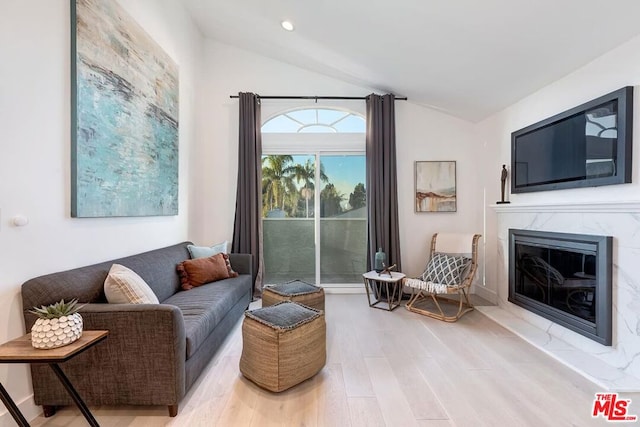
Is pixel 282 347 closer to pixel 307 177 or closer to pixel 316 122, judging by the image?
pixel 307 177

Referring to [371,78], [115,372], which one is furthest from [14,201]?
[371,78]

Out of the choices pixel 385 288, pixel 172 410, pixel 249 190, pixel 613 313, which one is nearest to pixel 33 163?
pixel 172 410

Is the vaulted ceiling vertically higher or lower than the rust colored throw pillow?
Result: higher

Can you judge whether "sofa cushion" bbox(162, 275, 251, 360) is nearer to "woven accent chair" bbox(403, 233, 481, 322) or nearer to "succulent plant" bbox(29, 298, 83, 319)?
"succulent plant" bbox(29, 298, 83, 319)

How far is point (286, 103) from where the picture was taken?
4.33 metres

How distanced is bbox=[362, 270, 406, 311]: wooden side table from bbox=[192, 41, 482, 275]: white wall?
493 millimetres

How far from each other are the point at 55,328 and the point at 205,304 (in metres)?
1.11

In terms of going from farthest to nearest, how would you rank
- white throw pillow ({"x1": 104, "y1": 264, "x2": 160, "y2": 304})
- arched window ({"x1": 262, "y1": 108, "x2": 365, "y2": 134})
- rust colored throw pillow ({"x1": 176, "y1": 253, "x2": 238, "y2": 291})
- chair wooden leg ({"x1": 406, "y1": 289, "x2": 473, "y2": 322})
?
1. arched window ({"x1": 262, "y1": 108, "x2": 365, "y2": 134})
2. chair wooden leg ({"x1": 406, "y1": 289, "x2": 473, "y2": 322})
3. rust colored throw pillow ({"x1": 176, "y1": 253, "x2": 238, "y2": 291})
4. white throw pillow ({"x1": 104, "y1": 264, "x2": 160, "y2": 304})

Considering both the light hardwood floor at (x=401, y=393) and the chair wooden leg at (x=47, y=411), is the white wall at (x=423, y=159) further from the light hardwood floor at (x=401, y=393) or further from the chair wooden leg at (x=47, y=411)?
the chair wooden leg at (x=47, y=411)

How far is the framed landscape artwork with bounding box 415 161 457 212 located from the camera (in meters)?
4.28

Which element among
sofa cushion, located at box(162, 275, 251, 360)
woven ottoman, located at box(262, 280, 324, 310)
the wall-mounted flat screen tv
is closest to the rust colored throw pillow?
sofa cushion, located at box(162, 275, 251, 360)

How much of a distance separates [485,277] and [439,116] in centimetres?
230

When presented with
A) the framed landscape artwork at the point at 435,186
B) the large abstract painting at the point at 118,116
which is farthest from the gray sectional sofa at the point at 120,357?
the framed landscape artwork at the point at 435,186

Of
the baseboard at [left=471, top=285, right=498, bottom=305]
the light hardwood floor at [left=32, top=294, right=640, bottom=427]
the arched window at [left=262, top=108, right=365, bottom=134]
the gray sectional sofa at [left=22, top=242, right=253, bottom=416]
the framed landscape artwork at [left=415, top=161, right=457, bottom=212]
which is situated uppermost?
the arched window at [left=262, top=108, right=365, bottom=134]
